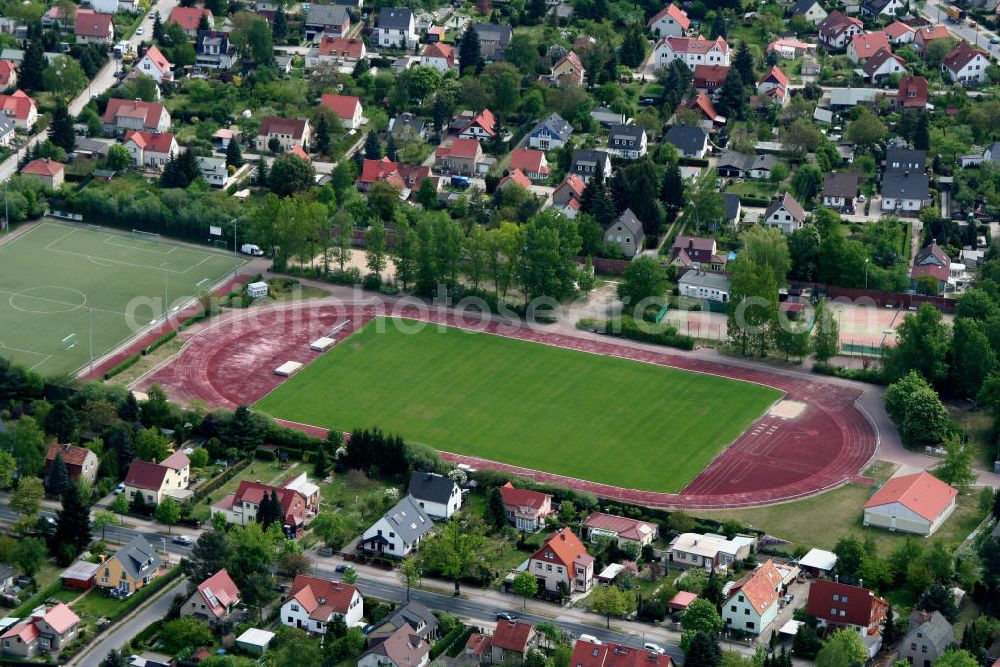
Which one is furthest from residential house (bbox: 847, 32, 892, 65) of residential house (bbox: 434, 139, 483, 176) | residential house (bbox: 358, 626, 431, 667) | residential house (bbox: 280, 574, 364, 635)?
residential house (bbox: 358, 626, 431, 667)

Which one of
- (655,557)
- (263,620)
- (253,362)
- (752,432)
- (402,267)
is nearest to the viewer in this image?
(263,620)

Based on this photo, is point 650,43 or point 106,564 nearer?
point 106,564

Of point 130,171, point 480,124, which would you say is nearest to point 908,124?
point 480,124

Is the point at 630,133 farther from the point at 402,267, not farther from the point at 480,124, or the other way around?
the point at 402,267

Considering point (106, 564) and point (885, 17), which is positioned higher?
point (885, 17)

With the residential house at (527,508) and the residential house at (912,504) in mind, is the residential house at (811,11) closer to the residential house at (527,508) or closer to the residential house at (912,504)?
the residential house at (912,504)

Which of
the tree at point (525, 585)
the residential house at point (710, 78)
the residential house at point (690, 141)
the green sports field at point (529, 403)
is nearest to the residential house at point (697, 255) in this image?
the green sports field at point (529, 403)

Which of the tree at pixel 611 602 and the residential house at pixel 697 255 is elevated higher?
the residential house at pixel 697 255

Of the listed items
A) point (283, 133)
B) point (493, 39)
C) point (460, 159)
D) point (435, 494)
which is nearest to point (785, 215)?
point (460, 159)
